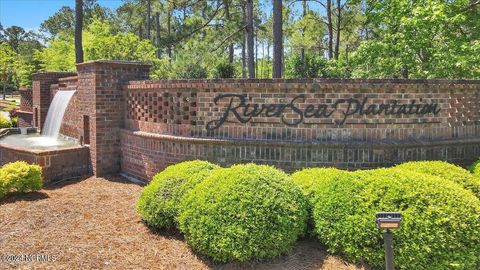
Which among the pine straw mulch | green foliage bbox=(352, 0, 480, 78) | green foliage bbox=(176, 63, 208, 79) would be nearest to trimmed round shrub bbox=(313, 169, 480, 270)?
the pine straw mulch

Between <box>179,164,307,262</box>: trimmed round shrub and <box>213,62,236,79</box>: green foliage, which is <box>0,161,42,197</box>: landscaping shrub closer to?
<box>179,164,307,262</box>: trimmed round shrub

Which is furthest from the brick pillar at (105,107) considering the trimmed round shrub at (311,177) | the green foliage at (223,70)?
the green foliage at (223,70)

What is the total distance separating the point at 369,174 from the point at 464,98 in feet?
10.5

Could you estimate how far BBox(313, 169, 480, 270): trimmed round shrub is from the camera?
356 centimetres

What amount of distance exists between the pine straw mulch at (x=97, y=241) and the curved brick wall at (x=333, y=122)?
168cm

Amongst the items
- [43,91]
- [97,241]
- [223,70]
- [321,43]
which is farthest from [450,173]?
[321,43]

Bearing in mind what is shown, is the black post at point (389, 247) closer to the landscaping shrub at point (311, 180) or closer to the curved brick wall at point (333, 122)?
the landscaping shrub at point (311, 180)

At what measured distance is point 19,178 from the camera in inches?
246

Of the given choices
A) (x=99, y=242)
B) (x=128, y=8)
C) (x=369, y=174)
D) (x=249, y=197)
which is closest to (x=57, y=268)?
(x=99, y=242)

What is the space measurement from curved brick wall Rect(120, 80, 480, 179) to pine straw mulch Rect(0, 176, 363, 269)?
168 cm

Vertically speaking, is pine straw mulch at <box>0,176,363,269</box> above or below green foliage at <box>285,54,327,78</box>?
below

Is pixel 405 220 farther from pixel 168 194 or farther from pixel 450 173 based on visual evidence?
pixel 168 194

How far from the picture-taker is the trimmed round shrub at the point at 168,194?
4.53 metres

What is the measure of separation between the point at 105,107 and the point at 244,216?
5172mm
